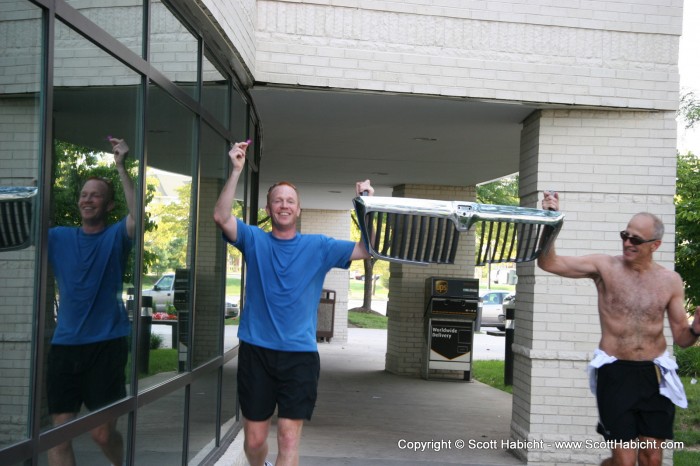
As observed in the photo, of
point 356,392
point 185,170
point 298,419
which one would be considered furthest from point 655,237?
point 356,392

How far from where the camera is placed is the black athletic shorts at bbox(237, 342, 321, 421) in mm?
4926

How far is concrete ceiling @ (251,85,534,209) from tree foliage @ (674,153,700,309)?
8.33ft

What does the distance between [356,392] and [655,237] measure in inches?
349

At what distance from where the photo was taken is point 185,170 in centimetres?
602

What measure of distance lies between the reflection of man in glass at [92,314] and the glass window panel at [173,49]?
808 mm

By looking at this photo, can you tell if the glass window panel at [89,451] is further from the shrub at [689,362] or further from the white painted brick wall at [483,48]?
the shrub at [689,362]

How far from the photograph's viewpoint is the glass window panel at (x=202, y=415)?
6.43m

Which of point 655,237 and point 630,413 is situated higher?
point 655,237

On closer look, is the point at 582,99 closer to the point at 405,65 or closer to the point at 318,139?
the point at 405,65

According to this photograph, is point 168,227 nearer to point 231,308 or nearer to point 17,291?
point 17,291

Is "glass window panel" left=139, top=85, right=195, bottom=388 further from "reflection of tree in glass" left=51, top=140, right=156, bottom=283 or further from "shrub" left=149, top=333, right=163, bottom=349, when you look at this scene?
"reflection of tree in glass" left=51, top=140, right=156, bottom=283

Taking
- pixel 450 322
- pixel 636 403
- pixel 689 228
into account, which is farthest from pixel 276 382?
pixel 450 322

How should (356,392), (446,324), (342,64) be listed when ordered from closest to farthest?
(342,64)
(356,392)
(446,324)

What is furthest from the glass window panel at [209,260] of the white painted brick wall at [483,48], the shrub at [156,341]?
the white painted brick wall at [483,48]
